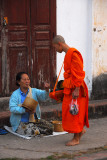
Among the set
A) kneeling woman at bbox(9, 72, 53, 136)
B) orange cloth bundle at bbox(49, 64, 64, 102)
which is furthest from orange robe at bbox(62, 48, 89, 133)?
kneeling woman at bbox(9, 72, 53, 136)

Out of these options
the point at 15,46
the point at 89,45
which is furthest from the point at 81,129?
the point at 89,45

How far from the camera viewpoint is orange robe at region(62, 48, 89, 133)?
619cm

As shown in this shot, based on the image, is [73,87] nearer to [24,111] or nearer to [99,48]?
[24,111]

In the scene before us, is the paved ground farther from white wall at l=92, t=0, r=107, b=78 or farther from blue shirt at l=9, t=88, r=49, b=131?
white wall at l=92, t=0, r=107, b=78

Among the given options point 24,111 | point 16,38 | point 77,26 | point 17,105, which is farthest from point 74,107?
point 77,26

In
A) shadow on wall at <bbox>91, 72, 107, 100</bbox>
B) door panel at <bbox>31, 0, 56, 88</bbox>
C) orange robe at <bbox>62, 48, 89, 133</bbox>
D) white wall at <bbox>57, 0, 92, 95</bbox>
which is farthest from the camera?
shadow on wall at <bbox>91, 72, 107, 100</bbox>

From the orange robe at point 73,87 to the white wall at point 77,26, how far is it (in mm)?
2507

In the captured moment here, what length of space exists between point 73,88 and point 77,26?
3.01m

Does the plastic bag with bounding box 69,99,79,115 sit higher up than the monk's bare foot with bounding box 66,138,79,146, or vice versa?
the plastic bag with bounding box 69,99,79,115

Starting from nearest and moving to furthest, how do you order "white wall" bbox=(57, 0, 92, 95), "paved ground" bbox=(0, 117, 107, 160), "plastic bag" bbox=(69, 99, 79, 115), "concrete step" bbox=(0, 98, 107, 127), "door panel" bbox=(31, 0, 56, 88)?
"paved ground" bbox=(0, 117, 107, 160), "plastic bag" bbox=(69, 99, 79, 115), "concrete step" bbox=(0, 98, 107, 127), "door panel" bbox=(31, 0, 56, 88), "white wall" bbox=(57, 0, 92, 95)

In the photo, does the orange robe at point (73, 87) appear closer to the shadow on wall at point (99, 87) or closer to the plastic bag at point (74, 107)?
the plastic bag at point (74, 107)

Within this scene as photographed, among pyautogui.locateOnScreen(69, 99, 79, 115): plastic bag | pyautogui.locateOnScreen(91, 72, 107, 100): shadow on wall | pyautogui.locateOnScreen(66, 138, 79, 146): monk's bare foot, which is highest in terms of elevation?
pyautogui.locateOnScreen(69, 99, 79, 115): plastic bag

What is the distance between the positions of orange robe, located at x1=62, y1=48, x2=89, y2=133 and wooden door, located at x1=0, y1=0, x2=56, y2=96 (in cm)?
208

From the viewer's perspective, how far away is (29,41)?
8.43 metres
